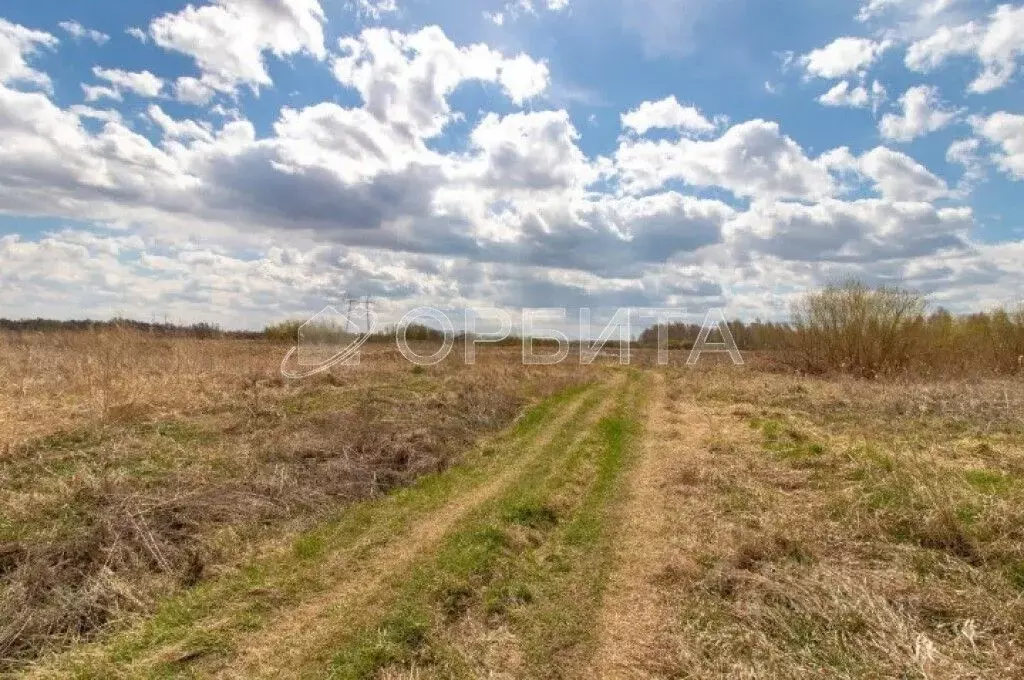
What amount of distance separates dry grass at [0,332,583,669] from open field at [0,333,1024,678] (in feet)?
0.15

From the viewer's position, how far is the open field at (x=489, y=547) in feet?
14.8

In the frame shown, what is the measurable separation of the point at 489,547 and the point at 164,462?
574 cm

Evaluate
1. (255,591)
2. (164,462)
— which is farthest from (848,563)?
(164,462)

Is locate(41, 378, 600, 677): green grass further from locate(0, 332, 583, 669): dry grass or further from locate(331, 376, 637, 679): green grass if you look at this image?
locate(331, 376, 637, 679): green grass

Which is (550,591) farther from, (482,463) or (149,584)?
(482,463)

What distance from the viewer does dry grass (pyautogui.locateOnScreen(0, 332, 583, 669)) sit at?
5.58 meters

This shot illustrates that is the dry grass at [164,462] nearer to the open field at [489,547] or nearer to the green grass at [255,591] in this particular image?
the open field at [489,547]

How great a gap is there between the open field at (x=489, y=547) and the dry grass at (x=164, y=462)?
0.15ft

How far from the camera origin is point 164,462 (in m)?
9.30

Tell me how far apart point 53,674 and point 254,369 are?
58.2 feet

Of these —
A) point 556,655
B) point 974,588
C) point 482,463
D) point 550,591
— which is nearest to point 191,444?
point 482,463

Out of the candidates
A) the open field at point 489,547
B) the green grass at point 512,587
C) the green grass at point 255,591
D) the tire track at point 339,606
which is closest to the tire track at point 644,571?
the open field at point 489,547

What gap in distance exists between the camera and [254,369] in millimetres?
21047

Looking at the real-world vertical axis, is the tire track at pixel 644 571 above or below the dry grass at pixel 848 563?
below
